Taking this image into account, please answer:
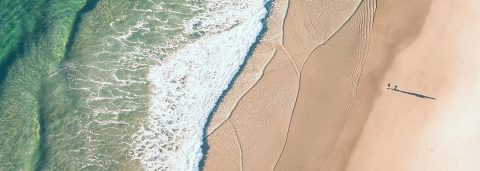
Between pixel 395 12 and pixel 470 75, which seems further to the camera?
pixel 395 12

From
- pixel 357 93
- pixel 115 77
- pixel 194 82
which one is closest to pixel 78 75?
pixel 115 77

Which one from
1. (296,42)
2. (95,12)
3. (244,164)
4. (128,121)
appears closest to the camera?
(244,164)

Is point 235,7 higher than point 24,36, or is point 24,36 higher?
point 235,7

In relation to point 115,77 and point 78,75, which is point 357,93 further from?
point 78,75

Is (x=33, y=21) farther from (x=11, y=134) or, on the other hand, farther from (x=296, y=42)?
(x=296, y=42)

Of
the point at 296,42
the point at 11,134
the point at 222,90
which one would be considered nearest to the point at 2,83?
the point at 11,134

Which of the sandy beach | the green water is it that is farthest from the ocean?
the sandy beach

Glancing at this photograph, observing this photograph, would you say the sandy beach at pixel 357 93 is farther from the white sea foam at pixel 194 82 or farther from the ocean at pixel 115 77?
the ocean at pixel 115 77
